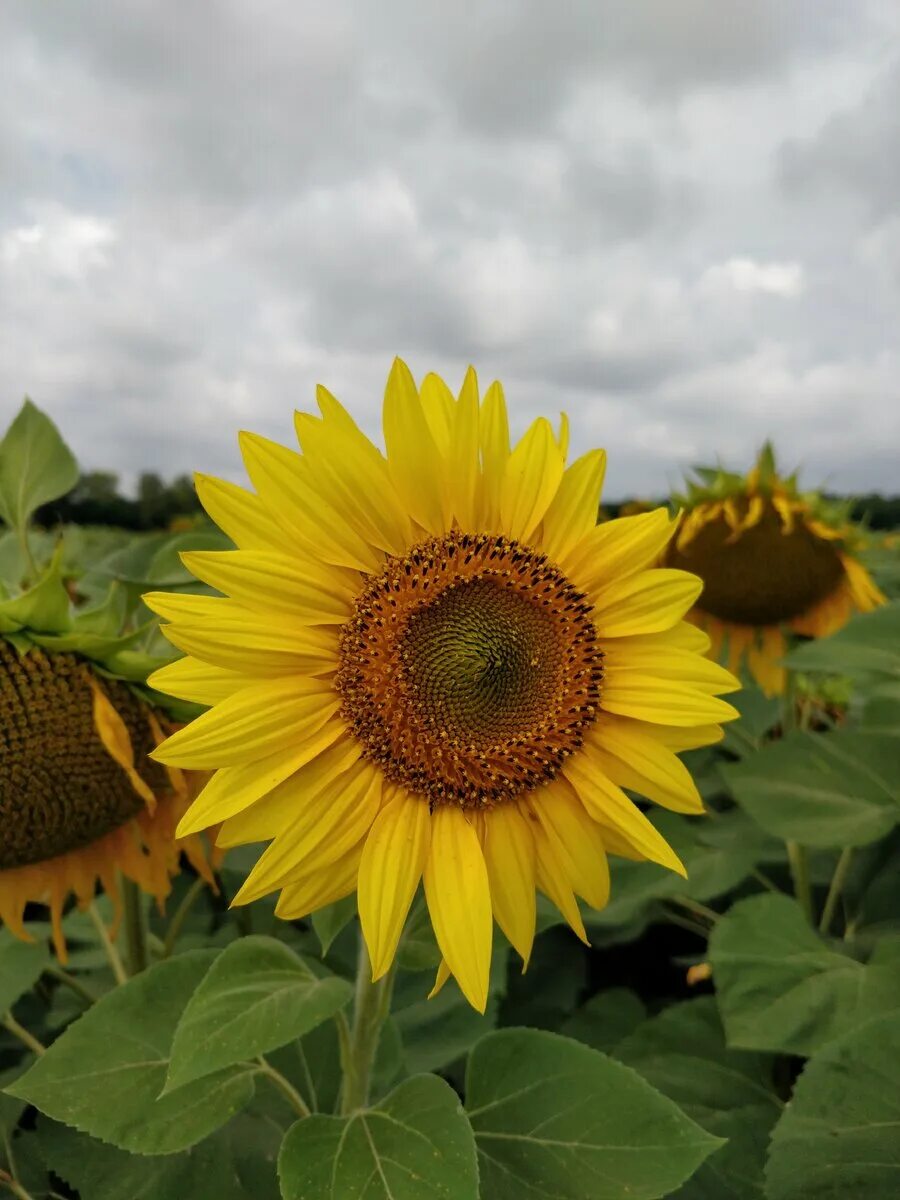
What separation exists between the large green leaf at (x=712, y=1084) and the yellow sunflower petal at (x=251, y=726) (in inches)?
52.8

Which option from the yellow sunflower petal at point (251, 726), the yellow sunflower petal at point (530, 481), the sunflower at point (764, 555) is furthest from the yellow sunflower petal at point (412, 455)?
the sunflower at point (764, 555)

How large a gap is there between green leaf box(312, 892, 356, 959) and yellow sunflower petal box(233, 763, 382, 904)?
0.56 feet

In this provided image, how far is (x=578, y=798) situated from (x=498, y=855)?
0.16 meters

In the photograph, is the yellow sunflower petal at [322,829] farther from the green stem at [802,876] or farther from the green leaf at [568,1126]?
the green stem at [802,876]

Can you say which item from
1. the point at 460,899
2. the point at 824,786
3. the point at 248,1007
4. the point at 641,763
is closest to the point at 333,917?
the point at 248,1007

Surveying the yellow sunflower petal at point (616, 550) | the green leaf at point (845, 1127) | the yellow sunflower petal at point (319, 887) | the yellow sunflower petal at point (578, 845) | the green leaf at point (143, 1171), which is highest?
the yellow sunflower petal at point (616, 550)

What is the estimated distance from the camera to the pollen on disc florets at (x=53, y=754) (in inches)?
65.7

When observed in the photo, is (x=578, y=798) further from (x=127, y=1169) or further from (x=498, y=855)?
(x=127, y=1169)

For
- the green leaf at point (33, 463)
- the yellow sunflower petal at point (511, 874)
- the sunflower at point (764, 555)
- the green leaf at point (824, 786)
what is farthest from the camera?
the sunflower at point (764, 555)

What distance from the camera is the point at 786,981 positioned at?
203 cm

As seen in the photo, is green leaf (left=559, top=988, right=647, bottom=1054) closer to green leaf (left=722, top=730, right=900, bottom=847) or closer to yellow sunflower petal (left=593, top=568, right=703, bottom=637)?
green leaf (left=722, top=730, right=900, bottom=847)

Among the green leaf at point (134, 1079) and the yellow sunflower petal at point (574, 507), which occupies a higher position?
the yellow sunflower petal at point (574, 507)

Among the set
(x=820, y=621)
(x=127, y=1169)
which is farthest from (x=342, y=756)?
(x=820, y=621)

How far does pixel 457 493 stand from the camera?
4.71ft
